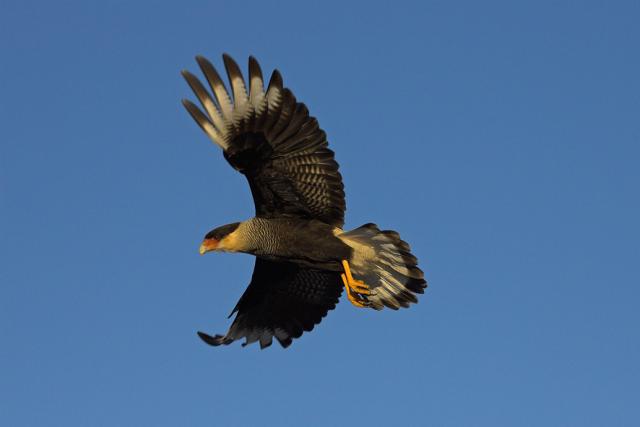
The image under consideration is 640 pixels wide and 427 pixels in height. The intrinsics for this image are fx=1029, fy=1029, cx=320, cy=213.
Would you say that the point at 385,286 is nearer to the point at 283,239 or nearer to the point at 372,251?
the point at 372,251

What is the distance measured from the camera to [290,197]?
9938 millimetres

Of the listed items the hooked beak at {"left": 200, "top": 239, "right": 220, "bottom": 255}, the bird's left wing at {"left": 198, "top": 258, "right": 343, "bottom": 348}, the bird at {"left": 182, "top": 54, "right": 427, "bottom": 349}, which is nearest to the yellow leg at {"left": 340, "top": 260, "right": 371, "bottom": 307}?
the bird at {"left": 182, "top": 54, "right": 427, "bottom": 349}

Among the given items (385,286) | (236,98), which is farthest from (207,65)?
(385,286)

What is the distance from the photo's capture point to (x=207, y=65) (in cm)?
934

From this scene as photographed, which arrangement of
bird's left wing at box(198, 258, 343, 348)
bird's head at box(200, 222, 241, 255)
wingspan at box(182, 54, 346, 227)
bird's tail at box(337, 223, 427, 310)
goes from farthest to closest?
bird's left wing at box(198, 258, 343, 348) < bird's tail at box(337, 223, 427, 310) < bird's head at box(200, 222, 241, 255) < wingspan at box(182, 54, 346, 227)

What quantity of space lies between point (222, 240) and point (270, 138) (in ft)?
3.79

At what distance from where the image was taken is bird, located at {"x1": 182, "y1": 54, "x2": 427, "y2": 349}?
31.1 ft

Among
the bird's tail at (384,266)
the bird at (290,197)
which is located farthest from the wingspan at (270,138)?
the bird's tail at (384,266)

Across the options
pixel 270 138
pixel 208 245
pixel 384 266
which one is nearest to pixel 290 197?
pixel 270 138

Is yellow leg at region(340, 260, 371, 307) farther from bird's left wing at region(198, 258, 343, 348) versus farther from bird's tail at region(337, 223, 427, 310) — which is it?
bird's left wing at region(198, 258, 343, 348)

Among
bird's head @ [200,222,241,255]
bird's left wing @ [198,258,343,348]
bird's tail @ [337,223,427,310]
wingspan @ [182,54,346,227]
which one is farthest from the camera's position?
bird's left wing @ [198,258,343,348]

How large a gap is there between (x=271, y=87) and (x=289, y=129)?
1.39ft

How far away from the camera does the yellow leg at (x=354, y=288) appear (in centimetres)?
1013

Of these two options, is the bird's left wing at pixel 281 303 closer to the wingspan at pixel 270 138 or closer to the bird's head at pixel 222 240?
the bird's head at pixel 222 240
